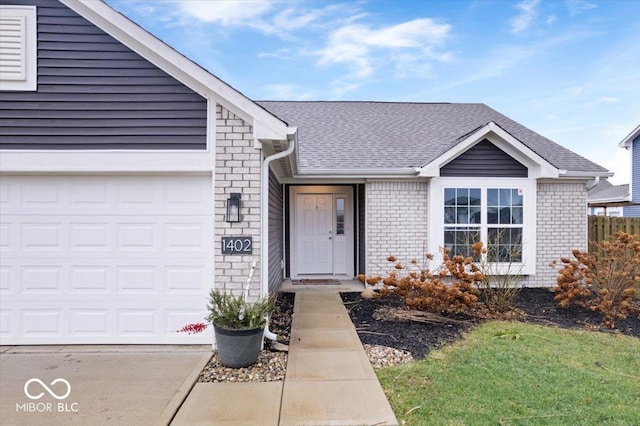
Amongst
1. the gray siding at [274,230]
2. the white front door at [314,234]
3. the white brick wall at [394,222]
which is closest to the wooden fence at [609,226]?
the white brick wall at [394,222]

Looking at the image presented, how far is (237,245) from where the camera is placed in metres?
4.85

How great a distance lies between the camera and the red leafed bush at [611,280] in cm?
618

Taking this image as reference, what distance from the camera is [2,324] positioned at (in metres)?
5.02

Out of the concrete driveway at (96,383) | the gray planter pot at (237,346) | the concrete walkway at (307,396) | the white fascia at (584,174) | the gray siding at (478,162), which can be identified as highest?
the gray siding at (478,162)

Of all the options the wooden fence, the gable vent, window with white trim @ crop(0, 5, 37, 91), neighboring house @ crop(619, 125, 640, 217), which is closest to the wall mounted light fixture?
window with white trim @ crop(0, 5, 37, 91)

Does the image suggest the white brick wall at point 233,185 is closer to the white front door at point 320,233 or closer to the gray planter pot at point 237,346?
the gray planter pot at point 237,346

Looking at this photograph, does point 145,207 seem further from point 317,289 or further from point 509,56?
point 509,56

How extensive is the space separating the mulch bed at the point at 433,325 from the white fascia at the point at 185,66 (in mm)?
3221

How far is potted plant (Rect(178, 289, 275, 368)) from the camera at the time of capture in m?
4.22

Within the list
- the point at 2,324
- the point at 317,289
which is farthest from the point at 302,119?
the point at 2,324

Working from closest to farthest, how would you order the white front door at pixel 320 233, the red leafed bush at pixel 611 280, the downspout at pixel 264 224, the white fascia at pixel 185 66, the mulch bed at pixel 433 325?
the white fascia at pixel 185 66, the downspout at pixel 264 224, the mulch bed at pixel 433 325, the red leafed bush at pixel 611 280, the white front door at pixel 320 233

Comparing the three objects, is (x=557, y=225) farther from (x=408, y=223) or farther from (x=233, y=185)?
(x=233, y=185)

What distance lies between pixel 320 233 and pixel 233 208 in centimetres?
552
